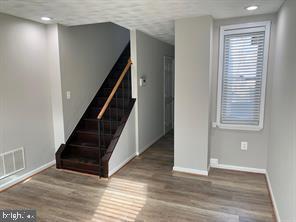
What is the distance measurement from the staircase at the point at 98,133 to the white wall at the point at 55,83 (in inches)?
8.7

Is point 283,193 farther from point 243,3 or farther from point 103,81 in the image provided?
point 103,81

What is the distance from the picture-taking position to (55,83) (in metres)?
3.58

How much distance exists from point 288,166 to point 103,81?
147 inches

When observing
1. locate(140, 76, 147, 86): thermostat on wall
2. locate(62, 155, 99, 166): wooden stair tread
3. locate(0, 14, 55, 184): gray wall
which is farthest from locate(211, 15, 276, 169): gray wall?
locate(0, 14, 55, 184): gray wall

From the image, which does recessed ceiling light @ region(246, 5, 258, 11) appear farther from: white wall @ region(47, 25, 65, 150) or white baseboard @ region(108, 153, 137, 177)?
white baseboard @ region(108, 153, 137, 177)

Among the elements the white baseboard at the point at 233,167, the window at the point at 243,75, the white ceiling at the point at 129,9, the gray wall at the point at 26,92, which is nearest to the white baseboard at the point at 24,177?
the gray wall at the point at 26,92

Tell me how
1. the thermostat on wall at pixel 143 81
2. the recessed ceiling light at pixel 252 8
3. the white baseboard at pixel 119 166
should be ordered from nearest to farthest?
the recessed ceiling light at pixel 252 8, the white baseboard at pixel 119 166, the thermostat on wall at pixel 143 81

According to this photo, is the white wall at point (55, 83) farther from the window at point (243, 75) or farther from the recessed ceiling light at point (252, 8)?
the recessed ceiling light at point (252, 8)

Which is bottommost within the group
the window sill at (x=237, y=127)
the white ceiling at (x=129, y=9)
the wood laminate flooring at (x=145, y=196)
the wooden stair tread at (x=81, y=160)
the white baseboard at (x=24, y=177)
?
the wood laminate flooring at (x=145, y=196)

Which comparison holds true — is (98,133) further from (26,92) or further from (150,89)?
(150,89)

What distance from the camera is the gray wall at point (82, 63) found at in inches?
144

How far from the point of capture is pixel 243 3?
8.16 ft

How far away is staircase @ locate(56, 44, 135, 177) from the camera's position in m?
3.38

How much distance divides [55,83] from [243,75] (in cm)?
297
